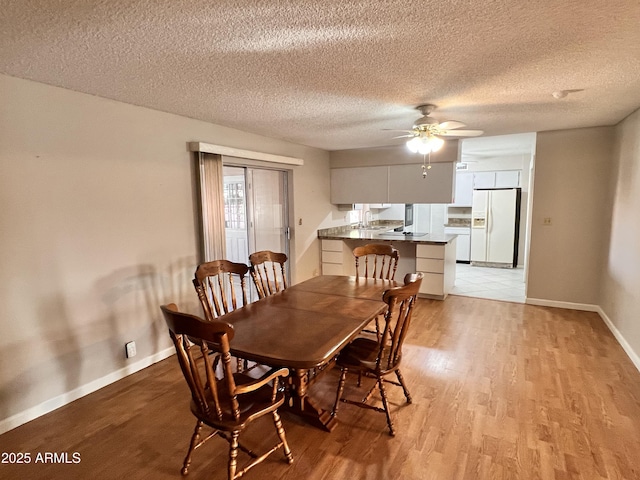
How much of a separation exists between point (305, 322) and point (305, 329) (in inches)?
4.4

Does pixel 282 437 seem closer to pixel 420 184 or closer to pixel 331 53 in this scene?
pixel 331 53

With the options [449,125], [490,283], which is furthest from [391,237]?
[449,125]

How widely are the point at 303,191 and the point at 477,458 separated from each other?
3695mm

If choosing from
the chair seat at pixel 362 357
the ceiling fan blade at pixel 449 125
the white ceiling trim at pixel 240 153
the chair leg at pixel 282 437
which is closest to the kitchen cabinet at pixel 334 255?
the white ceiling trim at pixel 240 153

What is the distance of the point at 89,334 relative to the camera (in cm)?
254

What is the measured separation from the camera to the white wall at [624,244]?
2.99 metres

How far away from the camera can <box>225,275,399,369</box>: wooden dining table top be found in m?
1.64

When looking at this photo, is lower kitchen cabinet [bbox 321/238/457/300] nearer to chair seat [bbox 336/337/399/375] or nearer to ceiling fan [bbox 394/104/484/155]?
ceiling fan [bbox 394/104/484/155]

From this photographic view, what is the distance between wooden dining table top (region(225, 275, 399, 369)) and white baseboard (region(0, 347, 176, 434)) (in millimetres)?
1278

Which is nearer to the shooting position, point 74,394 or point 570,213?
point 74,394

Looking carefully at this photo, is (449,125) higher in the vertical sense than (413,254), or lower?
higher

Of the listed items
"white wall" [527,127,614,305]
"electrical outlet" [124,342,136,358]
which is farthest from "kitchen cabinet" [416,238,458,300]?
"electrical outlet" [124,342,136,358]

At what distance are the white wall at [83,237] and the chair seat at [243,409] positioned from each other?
4.47 ft

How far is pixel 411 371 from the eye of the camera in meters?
2.80
